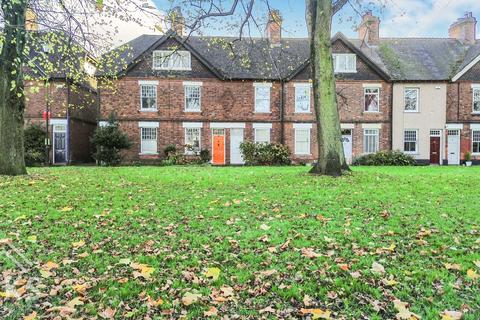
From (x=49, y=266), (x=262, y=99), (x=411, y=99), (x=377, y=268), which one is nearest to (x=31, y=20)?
(x=49, y=266)

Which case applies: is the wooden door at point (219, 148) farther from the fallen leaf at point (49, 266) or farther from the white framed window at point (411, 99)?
the fallen leaf at point (49, 266)

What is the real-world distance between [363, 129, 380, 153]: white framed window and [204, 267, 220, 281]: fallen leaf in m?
25.8

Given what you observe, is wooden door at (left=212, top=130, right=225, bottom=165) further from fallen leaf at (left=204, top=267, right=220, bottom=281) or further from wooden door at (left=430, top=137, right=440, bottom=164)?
fallen leaf at (left=204, top=267, right=220, bottom=281)

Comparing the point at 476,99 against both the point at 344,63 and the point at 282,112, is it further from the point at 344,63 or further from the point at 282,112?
the point at 282,112

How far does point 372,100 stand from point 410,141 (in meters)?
4.12

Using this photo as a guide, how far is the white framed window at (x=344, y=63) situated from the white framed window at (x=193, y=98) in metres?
9.83

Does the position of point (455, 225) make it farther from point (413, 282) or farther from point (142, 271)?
point (142, 271)

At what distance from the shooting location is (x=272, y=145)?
26141 mm

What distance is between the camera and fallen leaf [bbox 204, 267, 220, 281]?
4361 millimetres

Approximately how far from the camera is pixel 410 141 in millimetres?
29000

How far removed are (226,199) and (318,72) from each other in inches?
294

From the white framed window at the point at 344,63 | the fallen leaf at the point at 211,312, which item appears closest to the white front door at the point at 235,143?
the white framed window at the point at 344,63

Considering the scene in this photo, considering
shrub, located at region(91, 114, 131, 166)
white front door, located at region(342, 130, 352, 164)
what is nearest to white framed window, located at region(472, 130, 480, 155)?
white front door, located at region(342, 130, 352, 164)

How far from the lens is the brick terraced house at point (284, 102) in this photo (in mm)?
27094
